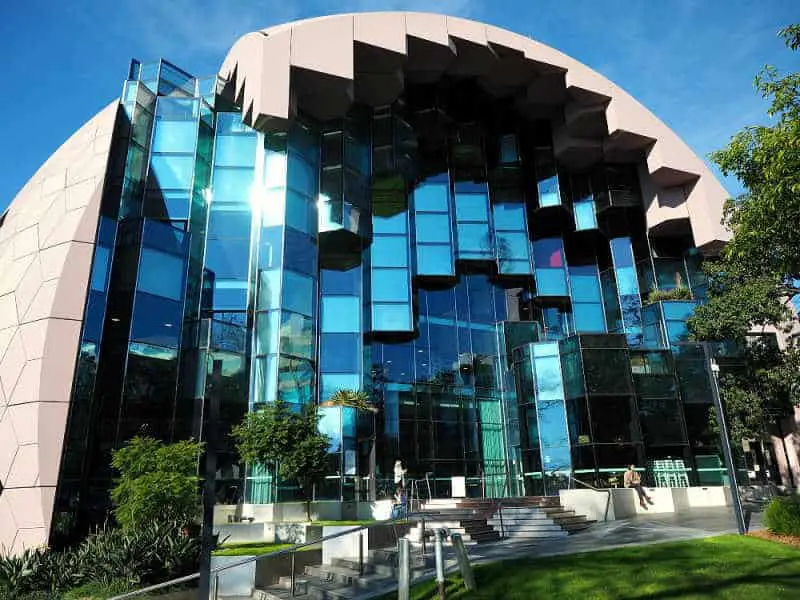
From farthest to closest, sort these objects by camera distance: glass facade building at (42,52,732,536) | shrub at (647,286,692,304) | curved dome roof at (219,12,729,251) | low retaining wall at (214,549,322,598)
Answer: shrub at (647,286,692,304) → curved dome roof at (219,12,729,251) → glass facade building at (42,52,732,536) → low retaining wall at (214,549,322,598)

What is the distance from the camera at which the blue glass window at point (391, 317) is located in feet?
97.1

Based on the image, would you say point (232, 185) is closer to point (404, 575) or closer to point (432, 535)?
point (432, 535)

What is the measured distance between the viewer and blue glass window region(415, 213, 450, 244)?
107 feet

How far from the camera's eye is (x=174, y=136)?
91.0 ft

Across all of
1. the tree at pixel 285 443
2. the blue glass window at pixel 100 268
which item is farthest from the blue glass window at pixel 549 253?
the blue glass window at pixel 100 268

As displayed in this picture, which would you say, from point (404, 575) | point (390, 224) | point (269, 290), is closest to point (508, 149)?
point (390, 224)

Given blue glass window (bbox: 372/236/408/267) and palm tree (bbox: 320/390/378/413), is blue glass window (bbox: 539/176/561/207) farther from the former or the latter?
palm tree (bbox: 320/390/378/413)

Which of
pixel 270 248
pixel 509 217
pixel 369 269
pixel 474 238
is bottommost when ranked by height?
pixel 270 248

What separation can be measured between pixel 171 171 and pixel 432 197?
44.9 ft

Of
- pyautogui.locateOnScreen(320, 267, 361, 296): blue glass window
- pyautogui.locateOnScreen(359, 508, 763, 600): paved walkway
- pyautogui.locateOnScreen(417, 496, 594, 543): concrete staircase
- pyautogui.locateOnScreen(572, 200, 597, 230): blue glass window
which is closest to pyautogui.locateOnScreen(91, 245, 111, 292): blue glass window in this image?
pyautogui.locateOnScreen(320, 267, 361, 296): blue glass window

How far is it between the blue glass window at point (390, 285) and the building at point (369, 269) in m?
0.12

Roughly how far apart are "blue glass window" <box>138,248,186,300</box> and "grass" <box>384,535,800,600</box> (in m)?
17.3

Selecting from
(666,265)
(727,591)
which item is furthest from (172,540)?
(666,265)

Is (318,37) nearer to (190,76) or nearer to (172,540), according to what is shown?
(190,76)
